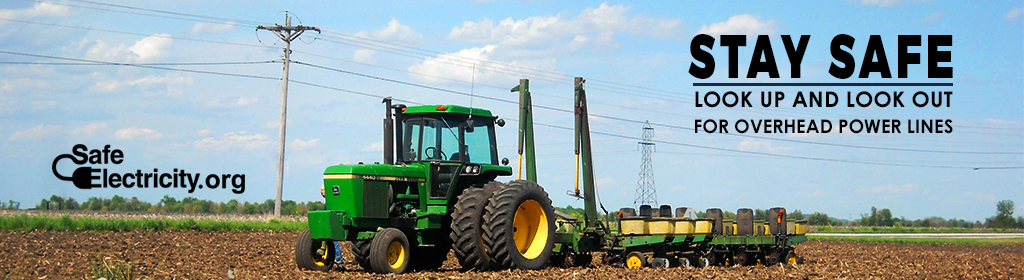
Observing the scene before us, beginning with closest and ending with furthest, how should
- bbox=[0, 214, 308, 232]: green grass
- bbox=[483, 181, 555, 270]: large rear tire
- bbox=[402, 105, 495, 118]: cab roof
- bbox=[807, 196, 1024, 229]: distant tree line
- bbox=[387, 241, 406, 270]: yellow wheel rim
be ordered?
bbox=[387, 241, 406, 270]: yellow wheel rim < bbox=[483, 181, 555, 270]: large rear tire < bbox=[402, 105, 495, 118]: cab roof < bbox=[0, 214, 308, 232]: green grass < bbox=[807, 196, 1024, 229]: distant tree line

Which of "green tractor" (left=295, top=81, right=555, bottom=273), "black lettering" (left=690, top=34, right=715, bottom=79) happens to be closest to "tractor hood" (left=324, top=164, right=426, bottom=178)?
"green tractor" (left=295, top=81, right=555, bottom=273)

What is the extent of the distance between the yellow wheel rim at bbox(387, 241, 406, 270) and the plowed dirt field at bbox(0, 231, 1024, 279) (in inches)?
10.8

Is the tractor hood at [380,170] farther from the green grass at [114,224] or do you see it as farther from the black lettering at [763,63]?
the green grass at [114,224]

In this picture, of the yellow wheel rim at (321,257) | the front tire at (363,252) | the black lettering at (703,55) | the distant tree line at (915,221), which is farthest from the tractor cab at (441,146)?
the distant tree line at (915,221)

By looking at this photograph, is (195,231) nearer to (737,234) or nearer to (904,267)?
(737,234)

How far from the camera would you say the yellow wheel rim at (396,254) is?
13727mm

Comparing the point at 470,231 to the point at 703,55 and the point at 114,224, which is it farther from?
the point at 114,224

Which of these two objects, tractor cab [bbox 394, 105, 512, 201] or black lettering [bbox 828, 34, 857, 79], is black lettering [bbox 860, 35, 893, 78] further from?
tractor cab [bbox 394, 105, 512, 201]

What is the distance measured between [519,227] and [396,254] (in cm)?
242

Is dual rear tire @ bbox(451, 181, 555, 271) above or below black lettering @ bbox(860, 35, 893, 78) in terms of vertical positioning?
below

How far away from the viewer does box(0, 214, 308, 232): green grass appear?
24639mm

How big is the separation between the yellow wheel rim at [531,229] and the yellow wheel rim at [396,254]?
223cm

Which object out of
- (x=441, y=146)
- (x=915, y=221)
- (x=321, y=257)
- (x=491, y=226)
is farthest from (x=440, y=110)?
(x=915, y=221)

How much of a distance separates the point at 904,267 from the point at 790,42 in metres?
5.13
